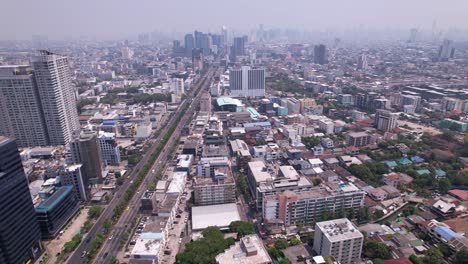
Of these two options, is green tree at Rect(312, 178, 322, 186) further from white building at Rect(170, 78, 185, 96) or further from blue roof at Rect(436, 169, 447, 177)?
white building at Rect(170, 78, 185, 96)

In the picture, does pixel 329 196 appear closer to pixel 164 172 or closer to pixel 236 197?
pixel 236 197


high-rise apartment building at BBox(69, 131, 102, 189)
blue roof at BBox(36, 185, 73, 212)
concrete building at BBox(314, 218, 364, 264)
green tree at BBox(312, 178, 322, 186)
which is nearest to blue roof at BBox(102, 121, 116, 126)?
high-rise apartment building at BBox(69, 131, 102, 189)

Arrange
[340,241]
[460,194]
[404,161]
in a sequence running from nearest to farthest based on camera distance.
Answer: [340,241] < [460,194] < [404,161]

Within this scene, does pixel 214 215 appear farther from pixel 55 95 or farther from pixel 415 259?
pixel 55 95

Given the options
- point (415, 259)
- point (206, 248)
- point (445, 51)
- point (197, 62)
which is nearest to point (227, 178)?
point (206, 248)

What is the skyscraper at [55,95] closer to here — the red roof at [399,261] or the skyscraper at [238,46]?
the red roof at [399,261]

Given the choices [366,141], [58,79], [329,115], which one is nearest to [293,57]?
[329,115]
